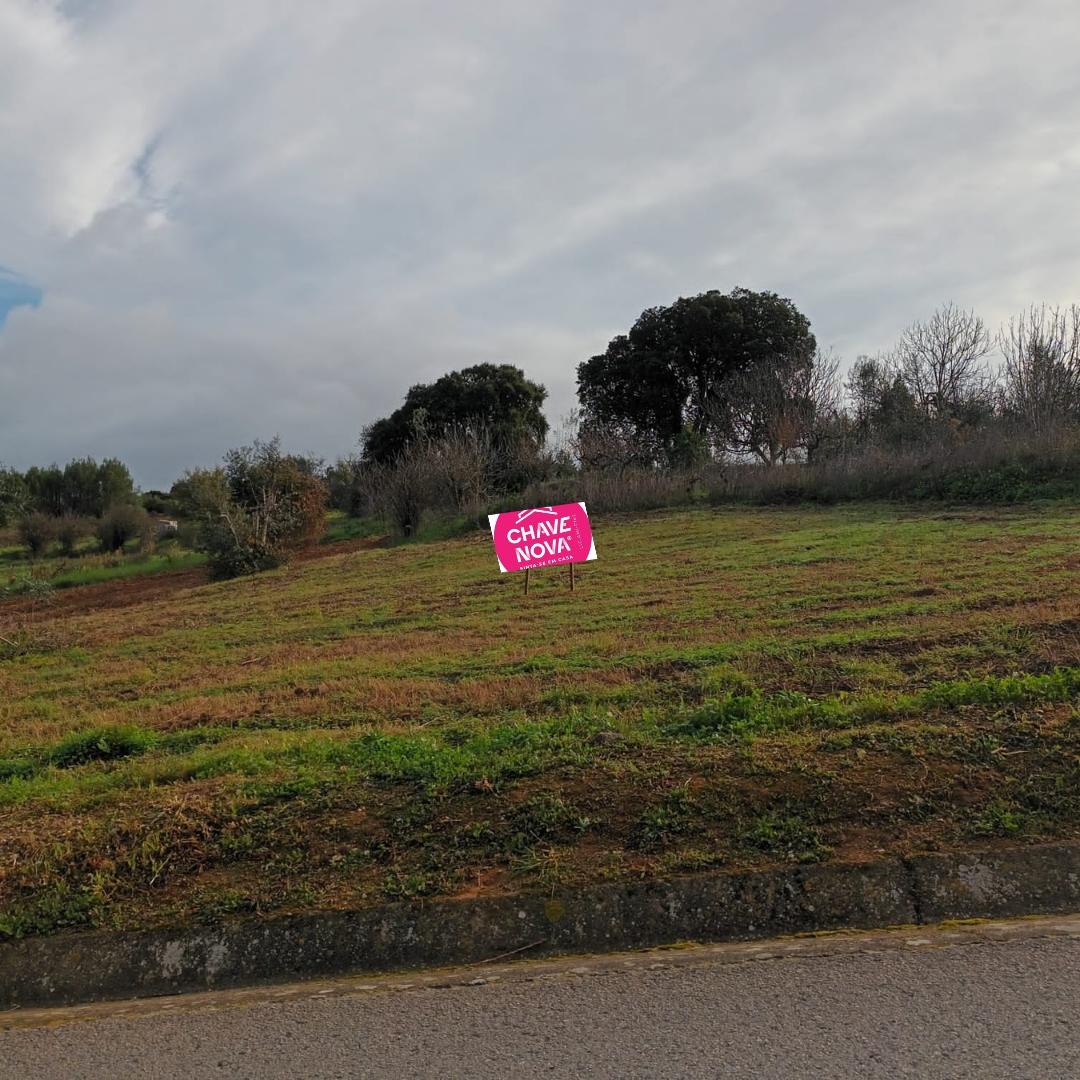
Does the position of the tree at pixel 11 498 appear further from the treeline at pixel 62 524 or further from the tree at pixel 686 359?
the tree at pixel 686 359

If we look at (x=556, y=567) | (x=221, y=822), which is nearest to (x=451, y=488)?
(x=556, y=567)

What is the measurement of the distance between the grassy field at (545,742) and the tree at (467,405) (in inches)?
1394

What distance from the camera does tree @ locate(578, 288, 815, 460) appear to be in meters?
43.0

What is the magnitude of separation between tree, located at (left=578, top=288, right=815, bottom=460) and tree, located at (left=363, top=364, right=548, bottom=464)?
201 inches

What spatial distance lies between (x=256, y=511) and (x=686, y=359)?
24.3 meters

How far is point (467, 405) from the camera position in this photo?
49219mm

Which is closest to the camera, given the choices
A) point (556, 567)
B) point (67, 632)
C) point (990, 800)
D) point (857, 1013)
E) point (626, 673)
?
point (857, 1013)

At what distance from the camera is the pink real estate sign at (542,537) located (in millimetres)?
14477

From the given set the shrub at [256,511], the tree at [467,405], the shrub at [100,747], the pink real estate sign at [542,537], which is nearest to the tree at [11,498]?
the shrub at [256,511]

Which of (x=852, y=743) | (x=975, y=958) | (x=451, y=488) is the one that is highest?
(x=451, y=488)

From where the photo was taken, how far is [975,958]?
125 inches

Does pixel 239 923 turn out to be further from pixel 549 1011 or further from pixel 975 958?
pixel 975 958

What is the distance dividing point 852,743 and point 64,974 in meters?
4.05

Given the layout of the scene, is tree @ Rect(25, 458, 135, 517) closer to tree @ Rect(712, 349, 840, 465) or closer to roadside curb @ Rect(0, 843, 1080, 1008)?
tree @ Rect(712, 349, 840, 465)
